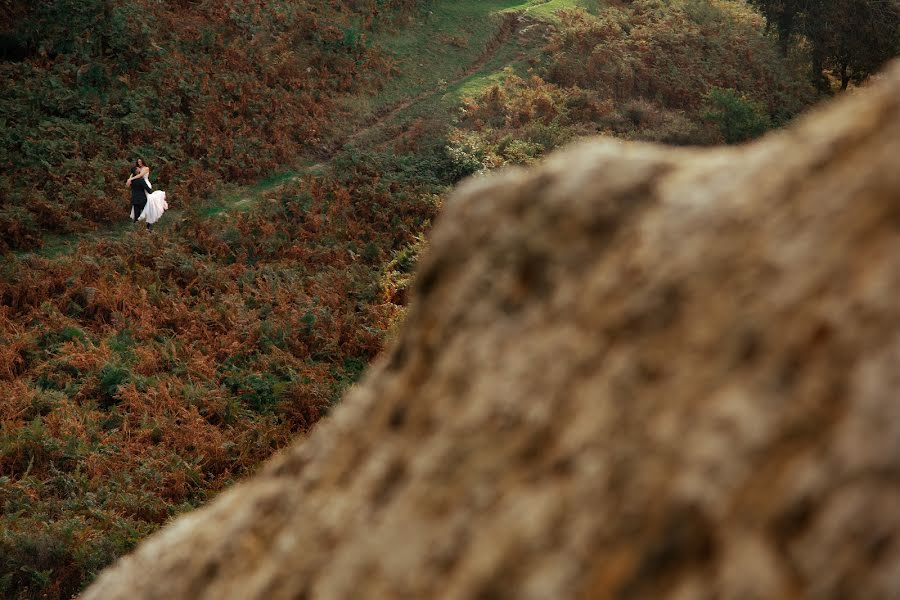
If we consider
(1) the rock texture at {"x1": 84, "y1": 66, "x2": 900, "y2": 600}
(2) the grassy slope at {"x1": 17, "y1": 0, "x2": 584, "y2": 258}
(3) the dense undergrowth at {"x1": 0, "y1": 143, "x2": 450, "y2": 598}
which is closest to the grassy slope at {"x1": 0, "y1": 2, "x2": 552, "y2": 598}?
(3) the dense undergrowth at {"x1": 0, "y1": 143, "x2": 450, "y2": 598}

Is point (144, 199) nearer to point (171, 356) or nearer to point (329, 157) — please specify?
point (171, 356)

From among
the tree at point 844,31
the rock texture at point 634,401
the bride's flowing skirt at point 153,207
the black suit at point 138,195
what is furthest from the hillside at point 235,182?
the rock texture at point 634,401

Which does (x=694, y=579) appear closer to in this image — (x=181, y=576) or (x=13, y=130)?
(x=181, y=576)

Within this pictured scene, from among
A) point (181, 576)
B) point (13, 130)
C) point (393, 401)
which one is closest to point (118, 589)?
point (181, 576)

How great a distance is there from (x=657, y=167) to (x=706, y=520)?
107cm

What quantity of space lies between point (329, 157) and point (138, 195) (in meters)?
6.54

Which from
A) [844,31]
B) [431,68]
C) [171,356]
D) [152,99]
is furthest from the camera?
[844,31]

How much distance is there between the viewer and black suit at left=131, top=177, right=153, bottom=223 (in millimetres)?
18172

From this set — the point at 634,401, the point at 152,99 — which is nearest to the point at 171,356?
the point at 152,99

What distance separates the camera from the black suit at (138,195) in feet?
59.6

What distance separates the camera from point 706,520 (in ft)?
5.40

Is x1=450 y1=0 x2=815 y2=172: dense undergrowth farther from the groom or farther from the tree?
the groom

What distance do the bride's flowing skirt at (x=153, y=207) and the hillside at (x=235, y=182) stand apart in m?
0.40

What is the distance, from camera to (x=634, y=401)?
1930 millimetres
